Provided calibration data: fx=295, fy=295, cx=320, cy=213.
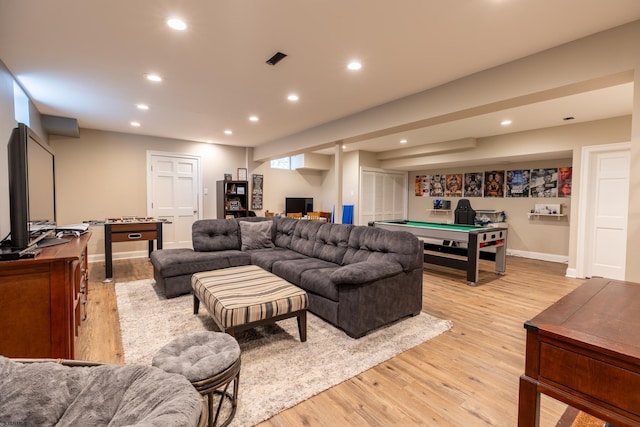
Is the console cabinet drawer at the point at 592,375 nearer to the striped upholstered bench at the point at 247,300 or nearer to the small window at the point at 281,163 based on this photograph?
the striped upholstered bench at the point at 247,300

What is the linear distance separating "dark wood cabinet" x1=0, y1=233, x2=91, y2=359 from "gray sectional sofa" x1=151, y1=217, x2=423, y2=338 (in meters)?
1.64

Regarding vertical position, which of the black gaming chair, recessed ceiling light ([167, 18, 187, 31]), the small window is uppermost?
recessed ceiling light ([167, 18, 187, 31])

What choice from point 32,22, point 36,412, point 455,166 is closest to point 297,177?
point 455,166

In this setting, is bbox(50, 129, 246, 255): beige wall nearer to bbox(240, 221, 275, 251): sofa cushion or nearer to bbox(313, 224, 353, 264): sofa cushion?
bbox(240, 221, 275, 251): sofa cushion

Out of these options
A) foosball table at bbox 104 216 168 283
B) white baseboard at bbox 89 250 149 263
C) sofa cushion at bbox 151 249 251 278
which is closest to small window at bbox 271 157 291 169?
white baseboard at bbox 89 250 149 263

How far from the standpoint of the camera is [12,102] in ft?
10.2

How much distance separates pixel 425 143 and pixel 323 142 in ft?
8.99

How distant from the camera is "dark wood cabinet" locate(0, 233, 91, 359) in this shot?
5.52 ft

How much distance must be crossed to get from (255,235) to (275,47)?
2.60 m

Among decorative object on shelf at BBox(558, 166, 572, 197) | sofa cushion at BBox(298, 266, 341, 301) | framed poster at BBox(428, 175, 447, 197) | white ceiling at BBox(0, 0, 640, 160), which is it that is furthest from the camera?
framed poster at BBox(428, 175, 447, 197)

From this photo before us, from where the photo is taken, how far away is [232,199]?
6953 millimetres

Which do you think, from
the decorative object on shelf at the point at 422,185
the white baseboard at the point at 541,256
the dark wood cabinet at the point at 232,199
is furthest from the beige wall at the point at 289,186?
the white baseboard at the point at 541,256

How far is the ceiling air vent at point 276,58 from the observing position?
260 centimetres

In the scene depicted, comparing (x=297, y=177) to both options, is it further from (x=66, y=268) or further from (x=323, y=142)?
(x=66, y=268)
